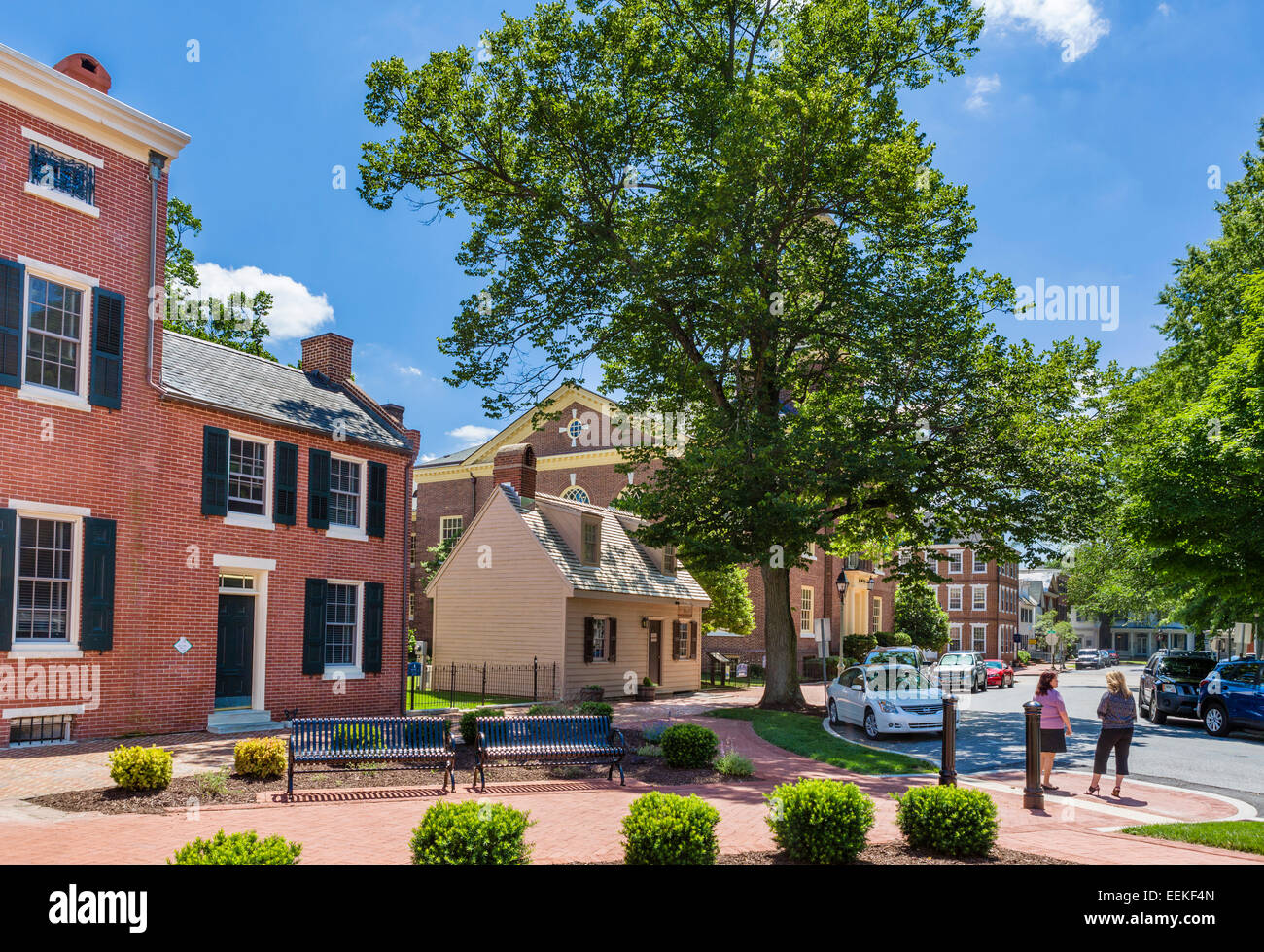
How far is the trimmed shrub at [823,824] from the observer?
774 centimetres

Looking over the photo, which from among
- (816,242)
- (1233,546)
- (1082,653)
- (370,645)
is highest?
(816,242)

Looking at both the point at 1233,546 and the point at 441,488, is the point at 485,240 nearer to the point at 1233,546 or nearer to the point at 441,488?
the point at 1233,546

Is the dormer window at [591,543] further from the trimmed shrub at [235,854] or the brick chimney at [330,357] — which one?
the trimmed shrub at [235,854]

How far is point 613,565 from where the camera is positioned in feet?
98.4

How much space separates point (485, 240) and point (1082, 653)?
7587 centimetres

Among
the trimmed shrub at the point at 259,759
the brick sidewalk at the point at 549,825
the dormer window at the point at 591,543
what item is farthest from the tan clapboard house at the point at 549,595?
the trimmed shrub at the point at 259,759

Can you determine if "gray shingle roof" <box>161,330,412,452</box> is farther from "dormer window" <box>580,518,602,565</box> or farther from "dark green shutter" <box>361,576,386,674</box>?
"dormer window" <box>580,518,602,565</box>

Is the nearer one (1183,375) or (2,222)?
(2,222)

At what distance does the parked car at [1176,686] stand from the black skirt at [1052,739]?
12.3m

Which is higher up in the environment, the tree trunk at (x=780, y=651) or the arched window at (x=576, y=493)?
the arched window at (x=576, y=493)

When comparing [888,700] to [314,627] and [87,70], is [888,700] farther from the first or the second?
[87,70]

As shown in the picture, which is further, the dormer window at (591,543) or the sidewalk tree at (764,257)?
the dormer window at (591,543)

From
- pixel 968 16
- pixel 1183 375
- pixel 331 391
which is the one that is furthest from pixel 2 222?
pixel 1183 375

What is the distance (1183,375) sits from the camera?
31734 mm
